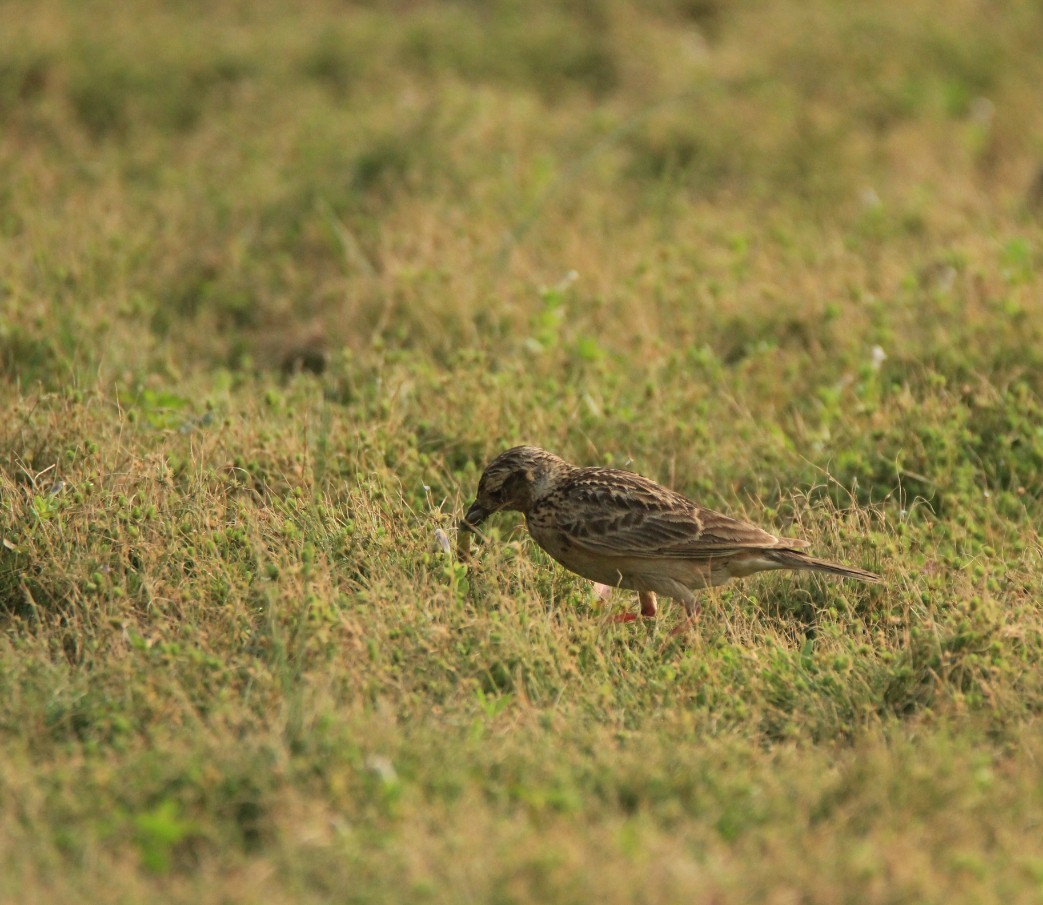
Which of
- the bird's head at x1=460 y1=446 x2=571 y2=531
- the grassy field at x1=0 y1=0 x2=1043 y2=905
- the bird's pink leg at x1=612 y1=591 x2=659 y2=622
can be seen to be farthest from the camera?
the bird's head at x1=460 y1=446 x2=571 y2=531

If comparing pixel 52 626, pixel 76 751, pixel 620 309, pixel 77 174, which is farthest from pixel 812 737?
pixel 77 174

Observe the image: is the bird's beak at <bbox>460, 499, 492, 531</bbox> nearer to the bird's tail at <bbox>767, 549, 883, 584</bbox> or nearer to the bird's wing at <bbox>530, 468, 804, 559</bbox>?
the bird's wing at <bbox>530, 468, 804, 559</bbox>

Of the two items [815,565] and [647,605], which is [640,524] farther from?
[815,565]

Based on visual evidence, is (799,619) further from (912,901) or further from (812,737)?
(912,901)

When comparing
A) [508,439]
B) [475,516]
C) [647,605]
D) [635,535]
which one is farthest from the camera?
[508,439]

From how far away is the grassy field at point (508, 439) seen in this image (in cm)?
434

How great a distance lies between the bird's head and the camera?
613 cm

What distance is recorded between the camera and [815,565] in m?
5.68

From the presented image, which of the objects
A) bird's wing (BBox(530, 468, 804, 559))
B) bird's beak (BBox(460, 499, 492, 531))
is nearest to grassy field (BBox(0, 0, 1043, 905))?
A: bird's beak (BBox(460, 499, 492, 531))

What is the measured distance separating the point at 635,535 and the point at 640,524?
0.21 ft

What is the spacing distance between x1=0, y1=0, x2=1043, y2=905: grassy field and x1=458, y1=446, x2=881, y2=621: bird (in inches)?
6.2

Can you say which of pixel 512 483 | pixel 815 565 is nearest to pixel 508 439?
pixel 512 483

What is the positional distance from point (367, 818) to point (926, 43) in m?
9.69

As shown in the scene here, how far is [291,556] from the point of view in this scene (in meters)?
5.71
